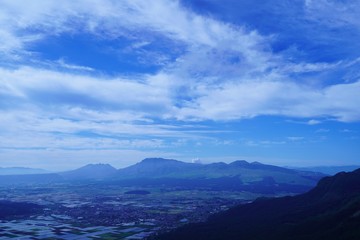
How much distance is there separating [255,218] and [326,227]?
4799cm

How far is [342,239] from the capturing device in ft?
307

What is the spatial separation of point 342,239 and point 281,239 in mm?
19880

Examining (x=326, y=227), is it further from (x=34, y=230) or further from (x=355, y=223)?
(x=34, y=230)

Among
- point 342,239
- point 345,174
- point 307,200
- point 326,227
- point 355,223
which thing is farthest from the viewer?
point 345,174

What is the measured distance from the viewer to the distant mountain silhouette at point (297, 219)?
110 metres

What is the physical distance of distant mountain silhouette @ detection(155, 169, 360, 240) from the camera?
4333 inches

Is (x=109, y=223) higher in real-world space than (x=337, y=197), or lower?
lower

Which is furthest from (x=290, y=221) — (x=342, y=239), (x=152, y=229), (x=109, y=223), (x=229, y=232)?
(x=109, y=223)

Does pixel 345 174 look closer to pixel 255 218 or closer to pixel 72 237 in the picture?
pixel 255 218

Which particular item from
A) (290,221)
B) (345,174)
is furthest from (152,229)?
(345,174)

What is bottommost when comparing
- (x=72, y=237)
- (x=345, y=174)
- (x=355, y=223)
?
(x=72, y=237)

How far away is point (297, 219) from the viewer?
13712 cm

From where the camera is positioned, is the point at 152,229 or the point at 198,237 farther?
the point at 152,229

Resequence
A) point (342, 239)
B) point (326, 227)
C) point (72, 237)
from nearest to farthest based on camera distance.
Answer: point (342, 239)
point (326, 227)
point (72, 237)
